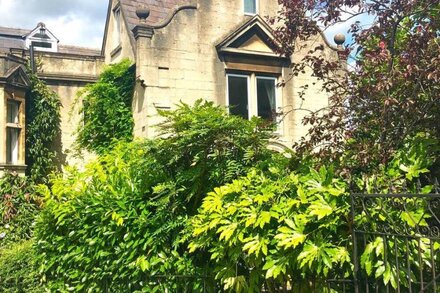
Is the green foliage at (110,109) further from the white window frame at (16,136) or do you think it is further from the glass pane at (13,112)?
the glass pane at (13,112)

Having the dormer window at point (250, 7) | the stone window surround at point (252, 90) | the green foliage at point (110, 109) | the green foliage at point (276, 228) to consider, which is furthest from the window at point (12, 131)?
the green foliage at point (276, 228)

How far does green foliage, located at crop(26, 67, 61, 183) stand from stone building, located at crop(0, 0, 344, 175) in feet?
1.23

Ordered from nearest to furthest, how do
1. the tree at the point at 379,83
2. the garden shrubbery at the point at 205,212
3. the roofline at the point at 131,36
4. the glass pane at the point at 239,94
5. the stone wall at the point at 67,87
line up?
the garden shrubbery at the point at 205,212
the tree at the point at 379,83
the glass pane at the point at 239,94
the roofline at the point at 131,36
the stone wall at the point at 67,87

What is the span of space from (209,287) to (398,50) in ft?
12.6

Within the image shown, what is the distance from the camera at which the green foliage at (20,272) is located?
329 inches

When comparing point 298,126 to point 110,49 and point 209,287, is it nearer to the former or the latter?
point 110,49

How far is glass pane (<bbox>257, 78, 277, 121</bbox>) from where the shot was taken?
14.1 m

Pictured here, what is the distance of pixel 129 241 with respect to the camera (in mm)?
6461

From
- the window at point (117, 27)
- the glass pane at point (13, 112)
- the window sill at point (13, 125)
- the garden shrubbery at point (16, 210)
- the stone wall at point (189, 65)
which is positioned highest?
the window at point (117, 27)

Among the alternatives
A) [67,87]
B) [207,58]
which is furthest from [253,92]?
[67,87]

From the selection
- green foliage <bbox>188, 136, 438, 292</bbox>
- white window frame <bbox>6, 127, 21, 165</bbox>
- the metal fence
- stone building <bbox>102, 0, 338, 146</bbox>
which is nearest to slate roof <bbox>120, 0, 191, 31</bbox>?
stone building <bbox>102, 0, 338, 146</bbox>


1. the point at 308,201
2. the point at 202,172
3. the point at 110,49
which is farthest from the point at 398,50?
the point at 110,49

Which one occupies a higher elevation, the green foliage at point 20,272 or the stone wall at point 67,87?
the stone wall at point 67,87

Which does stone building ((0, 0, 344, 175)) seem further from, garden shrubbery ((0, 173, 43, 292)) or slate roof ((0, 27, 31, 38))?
slate roof ((0, 27, 31, 38))
